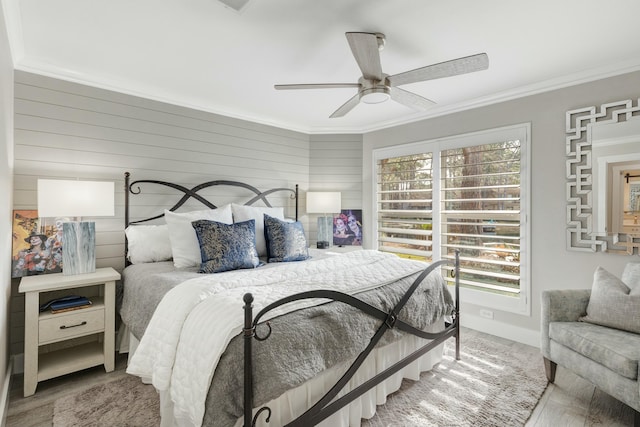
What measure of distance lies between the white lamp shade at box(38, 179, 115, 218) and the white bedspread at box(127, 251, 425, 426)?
4.13 feet

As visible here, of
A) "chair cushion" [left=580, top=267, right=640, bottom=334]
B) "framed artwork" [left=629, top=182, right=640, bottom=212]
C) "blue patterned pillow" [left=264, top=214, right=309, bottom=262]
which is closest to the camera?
"chair cushion" [left=580, top=267, right=640, bottom=334]

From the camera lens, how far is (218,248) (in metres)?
2.54

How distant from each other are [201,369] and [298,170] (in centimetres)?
354

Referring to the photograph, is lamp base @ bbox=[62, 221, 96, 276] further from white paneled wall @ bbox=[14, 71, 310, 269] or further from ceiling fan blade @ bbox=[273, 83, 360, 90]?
ceiling fan blade @ bbox=[273, 83, 360, 90]

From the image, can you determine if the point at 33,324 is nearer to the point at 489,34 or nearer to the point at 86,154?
the point at 86,154

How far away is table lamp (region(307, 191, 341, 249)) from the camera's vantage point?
168 inches

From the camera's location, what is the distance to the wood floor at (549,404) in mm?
1996

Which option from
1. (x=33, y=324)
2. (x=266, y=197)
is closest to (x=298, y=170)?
(x=266, y=197)

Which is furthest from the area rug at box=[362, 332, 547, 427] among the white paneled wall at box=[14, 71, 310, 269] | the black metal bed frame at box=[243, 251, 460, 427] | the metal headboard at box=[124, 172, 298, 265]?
the white paneled wall at box=[14, 71, 310, 269]

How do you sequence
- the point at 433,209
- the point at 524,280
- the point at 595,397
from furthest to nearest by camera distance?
the point at 433,209 → the point at 524,280 → the point at 595,397

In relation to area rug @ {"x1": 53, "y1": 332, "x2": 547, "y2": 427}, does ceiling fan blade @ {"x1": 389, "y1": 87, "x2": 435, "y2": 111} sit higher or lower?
higher

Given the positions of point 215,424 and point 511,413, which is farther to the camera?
point 511,413

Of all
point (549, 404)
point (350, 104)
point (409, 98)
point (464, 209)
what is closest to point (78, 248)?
point (350, 104)

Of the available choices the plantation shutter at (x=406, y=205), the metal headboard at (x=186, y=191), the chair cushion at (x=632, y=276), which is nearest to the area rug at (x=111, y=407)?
the metal headboard at (x=186, y=191)
